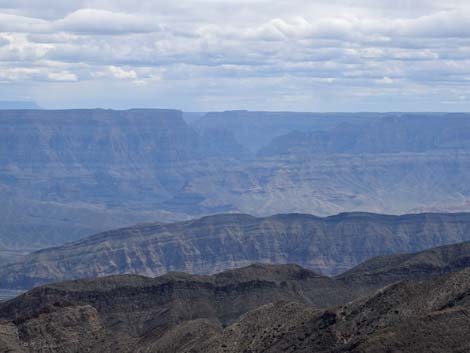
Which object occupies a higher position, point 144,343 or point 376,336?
point 376,336

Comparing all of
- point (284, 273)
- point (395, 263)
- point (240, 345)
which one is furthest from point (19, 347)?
point (395, 263)

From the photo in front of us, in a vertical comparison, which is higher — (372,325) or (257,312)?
(372,325)

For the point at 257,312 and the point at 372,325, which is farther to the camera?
the point at 257,312

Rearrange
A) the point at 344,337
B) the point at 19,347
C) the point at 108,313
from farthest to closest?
the point at 108,313 < the point at 19,347 < the point at 344,337

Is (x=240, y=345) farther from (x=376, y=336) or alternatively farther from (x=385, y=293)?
(x=376, y=336)

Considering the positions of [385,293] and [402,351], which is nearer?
[402,351]

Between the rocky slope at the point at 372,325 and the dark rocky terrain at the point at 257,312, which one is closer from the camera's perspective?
the rocky slope at the point at 372,325

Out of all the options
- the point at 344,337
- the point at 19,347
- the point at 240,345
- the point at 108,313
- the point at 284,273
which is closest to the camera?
the point at 344,337

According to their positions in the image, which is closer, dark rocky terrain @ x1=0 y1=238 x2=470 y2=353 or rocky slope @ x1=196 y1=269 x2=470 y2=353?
rocky slope @ x1=196 y1=269 x2=470 y2=353
